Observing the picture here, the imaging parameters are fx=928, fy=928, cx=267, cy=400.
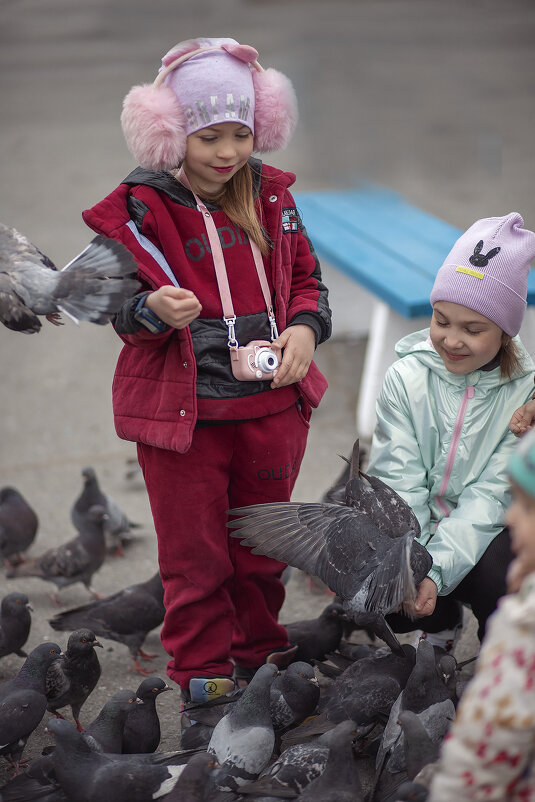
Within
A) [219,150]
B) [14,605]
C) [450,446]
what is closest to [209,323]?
[219,150]

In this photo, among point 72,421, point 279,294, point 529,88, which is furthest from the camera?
point 529,88

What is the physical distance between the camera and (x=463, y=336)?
3.04 meters

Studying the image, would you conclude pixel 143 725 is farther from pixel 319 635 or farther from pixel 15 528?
pixel 15 528

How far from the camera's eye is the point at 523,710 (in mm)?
1787

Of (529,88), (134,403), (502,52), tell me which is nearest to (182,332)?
(134,403)

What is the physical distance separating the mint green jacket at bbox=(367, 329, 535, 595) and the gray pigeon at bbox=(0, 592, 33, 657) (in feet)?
5.00

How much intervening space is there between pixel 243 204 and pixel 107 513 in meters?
2.02

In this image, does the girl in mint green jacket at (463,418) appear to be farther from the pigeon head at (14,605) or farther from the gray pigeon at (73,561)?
the gray pigeon at (73,561)

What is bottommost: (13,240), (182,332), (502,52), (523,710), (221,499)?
(221,499)

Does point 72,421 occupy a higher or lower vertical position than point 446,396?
lower

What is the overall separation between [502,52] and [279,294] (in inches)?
499

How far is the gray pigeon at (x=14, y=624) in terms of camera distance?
3627mm

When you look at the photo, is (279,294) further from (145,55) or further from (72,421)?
(145,55)

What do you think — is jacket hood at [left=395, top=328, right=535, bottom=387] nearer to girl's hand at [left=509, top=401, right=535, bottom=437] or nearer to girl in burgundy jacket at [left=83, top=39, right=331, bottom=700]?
girl's hand at [left=509, top=401, right=535, bottom=437]
